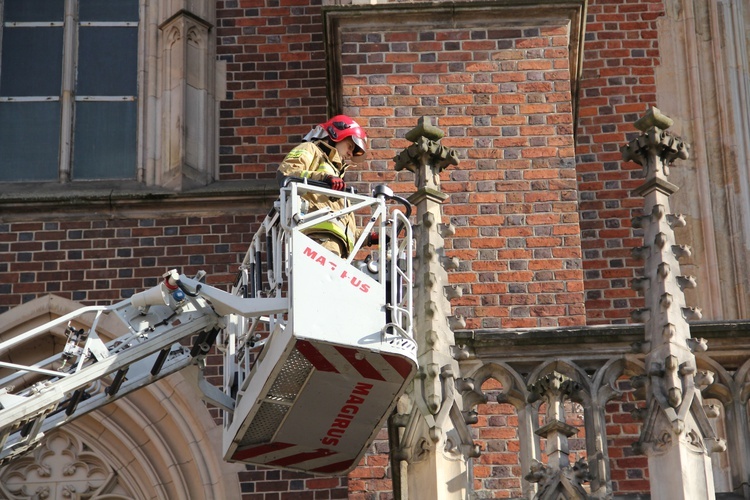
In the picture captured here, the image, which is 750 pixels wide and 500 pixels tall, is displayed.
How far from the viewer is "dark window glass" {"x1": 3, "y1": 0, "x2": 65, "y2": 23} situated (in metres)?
13.9

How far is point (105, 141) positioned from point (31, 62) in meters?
0.80

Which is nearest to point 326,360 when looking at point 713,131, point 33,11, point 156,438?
point 156,438

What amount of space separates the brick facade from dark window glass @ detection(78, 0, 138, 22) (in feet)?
1.94

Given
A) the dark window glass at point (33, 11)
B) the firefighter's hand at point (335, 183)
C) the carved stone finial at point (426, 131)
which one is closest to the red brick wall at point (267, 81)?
the dark window glass at point (33, 11)

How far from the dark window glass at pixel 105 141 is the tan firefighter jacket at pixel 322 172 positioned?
280 centimetres

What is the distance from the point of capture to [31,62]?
13719mm

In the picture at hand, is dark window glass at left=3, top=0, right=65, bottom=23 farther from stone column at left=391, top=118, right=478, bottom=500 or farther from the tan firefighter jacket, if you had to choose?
stone column at left=391, top=118, right=478, bottom=500

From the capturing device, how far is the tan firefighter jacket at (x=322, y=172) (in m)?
10.3

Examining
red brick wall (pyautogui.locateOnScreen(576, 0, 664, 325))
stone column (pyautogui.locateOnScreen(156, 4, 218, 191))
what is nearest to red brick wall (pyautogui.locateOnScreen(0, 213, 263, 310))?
stone column (pyautogui.locateOnScreen(156, 4, 218, 191))

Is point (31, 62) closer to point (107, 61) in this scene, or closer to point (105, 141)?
point (107, 61)

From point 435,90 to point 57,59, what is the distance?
9.45 feet

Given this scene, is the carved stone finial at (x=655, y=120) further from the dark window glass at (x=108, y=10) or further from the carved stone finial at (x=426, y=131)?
the dark window glass at (x=108, y=10)

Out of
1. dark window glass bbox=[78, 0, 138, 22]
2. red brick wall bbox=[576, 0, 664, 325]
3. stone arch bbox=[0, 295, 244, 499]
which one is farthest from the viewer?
dark window glass bbox=[78, 0, 138, 22]

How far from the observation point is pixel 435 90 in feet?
40.2
